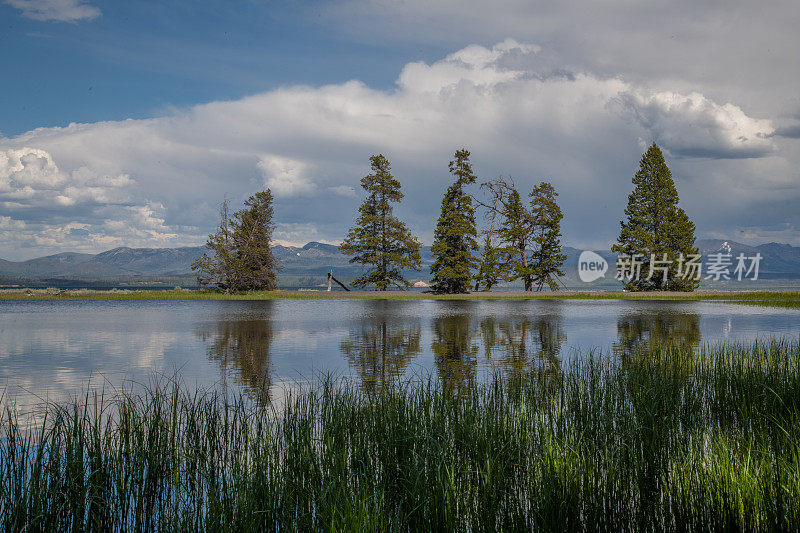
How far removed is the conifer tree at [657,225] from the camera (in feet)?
173

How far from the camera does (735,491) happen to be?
5.04m

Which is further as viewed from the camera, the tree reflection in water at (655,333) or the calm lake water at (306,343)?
the tree reflection in water at (655,333)

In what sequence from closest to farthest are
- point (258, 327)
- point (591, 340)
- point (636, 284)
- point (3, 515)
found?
point (3, 515), point (591, 340), point (258, 327), point (636, 284)

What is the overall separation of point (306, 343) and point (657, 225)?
145 feet

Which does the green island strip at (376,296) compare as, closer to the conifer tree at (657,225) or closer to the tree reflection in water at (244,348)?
the conifer tree at (657,225)

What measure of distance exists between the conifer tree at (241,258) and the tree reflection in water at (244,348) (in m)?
23.4

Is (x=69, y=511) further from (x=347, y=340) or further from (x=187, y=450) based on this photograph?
(x=347, y=340)

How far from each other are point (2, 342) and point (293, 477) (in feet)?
65.0

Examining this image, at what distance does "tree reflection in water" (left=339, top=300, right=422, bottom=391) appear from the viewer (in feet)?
44.1

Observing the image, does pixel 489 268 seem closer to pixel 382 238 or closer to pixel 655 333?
pixel 382 238

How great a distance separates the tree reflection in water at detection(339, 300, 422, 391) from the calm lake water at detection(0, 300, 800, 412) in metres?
0.05

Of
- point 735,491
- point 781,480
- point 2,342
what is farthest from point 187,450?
point 2,342

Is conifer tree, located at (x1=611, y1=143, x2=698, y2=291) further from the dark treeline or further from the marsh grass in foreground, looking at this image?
→ the marsh grass in foreground

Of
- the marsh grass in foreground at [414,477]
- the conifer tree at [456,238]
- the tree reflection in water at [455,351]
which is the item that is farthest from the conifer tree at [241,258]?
the marsh grass in foreground at [414,477]
